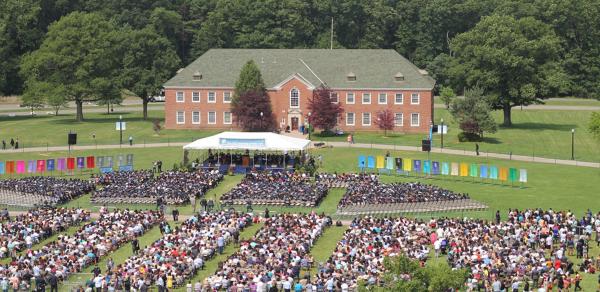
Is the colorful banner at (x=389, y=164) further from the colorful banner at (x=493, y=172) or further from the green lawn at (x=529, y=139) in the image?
the green lawn at (x=529, y=139)

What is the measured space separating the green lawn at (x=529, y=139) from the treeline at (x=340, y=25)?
5918 millimetres

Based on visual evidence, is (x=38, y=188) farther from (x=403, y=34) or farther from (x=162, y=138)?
(x=403, y=34)

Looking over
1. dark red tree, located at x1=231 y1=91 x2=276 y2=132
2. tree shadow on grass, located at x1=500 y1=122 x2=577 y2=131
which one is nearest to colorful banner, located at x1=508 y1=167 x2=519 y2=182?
dark red tree, located at x1=231 y1=91 x2=276 y2=132

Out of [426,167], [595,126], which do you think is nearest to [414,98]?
[595,126]

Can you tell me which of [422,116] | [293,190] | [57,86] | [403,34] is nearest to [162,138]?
[57,86]

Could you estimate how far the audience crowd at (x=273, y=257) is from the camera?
2005 inches

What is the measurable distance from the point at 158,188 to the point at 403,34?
105 meters

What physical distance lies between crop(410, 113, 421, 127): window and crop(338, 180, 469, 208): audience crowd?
125ft

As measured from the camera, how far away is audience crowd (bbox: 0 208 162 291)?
53.7 m

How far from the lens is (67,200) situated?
77312mm

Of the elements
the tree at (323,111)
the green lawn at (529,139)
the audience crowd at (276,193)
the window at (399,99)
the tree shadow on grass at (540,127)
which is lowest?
the audience crowd at (276,193)

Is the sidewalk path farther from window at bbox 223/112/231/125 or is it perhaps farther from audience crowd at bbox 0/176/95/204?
audience crowd at bbox 0/176/95/204

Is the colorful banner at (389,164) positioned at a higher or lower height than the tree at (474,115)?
lower

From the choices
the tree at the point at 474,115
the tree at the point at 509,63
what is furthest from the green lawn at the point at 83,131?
the tree at the point at 509,63
